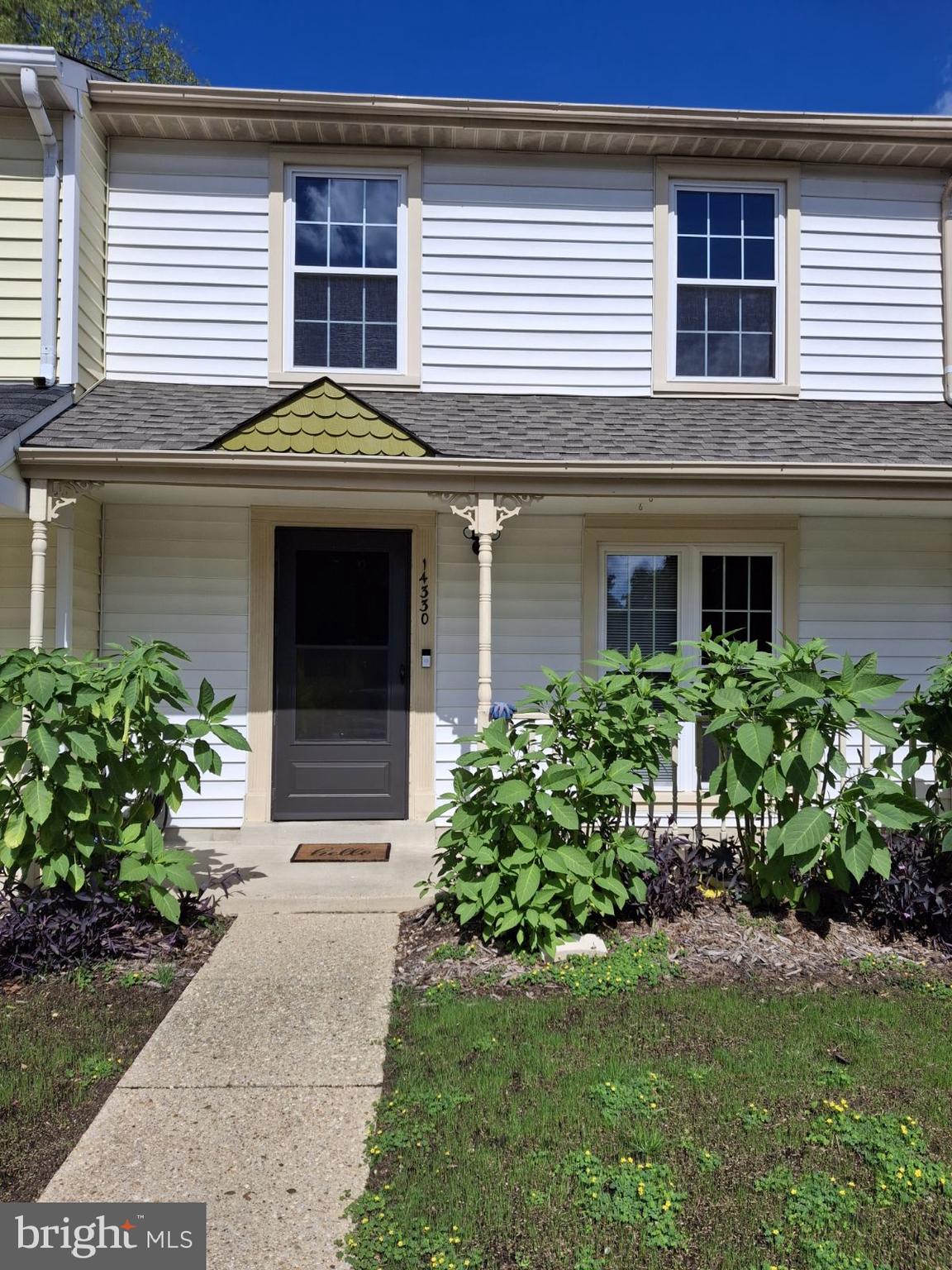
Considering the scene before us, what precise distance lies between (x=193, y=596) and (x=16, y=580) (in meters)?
1.16

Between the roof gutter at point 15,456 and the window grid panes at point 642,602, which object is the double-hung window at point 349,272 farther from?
the window grid panes at point 642,602

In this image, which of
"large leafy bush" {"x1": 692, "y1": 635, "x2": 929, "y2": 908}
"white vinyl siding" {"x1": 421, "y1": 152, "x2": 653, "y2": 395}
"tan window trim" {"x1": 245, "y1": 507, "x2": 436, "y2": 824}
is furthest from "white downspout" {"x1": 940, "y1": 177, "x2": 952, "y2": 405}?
"tan window trim" {"x1": 245, "y1": 507, "x2": 436, "y2": 824}

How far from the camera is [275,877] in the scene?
5355 mm

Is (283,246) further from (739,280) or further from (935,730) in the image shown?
(935,730)

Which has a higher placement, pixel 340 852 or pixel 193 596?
pixel 193 596

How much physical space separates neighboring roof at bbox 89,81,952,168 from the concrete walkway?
5685mm

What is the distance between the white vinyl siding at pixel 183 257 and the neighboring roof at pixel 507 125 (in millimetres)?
190

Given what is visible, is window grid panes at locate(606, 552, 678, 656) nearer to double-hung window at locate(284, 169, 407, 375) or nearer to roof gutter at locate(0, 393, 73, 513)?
double-hung window at locate(284, 169, 407, 375)

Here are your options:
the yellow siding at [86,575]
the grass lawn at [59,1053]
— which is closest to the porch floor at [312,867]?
the grass lawn at [59,1053]

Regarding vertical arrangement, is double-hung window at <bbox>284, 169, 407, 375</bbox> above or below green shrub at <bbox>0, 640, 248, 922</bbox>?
above

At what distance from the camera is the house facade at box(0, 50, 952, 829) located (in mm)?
6242

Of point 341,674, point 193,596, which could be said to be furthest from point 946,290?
point 193,596

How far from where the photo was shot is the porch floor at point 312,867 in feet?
16.1

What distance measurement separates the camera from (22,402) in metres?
5.60
